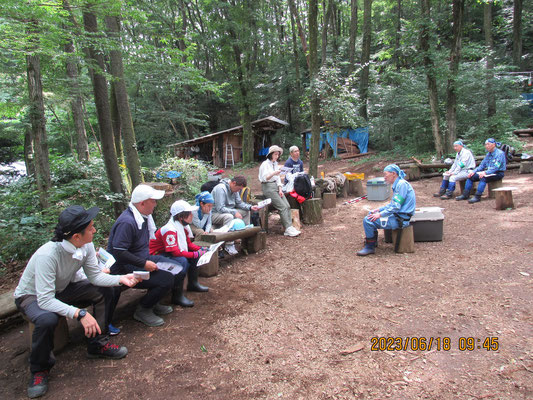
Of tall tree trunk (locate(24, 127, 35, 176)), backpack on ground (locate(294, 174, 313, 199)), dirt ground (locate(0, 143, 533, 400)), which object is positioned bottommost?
dirt ground (locate(0, 143, 533, 400))

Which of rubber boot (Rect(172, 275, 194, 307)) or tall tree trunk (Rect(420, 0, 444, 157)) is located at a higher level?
tall tree trunk (Rect(420, 0, 444, 157))

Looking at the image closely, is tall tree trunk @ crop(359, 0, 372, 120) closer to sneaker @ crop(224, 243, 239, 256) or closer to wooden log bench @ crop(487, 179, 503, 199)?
wooden log bench @ crop(487, 179, 503, 199)

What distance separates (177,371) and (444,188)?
839 cm

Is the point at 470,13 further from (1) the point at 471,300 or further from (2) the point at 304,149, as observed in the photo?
(1) the point at 471,300

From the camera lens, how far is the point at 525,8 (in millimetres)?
20703

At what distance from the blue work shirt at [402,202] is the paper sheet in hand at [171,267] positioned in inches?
123

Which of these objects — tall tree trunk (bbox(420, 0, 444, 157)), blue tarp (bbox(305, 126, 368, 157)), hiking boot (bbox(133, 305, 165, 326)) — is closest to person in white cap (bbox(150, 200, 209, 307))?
hiking boot (bbox(133, 305, 165, 326))

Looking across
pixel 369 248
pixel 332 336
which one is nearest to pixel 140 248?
pixel 332 336

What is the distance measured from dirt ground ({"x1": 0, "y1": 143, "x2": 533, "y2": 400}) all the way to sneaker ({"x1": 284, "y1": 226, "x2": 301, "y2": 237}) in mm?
1370

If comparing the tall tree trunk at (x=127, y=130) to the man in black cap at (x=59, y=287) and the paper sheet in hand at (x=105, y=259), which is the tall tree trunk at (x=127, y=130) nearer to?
the paper sheet in hand at (x=105, y=259)

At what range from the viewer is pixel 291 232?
251 inches

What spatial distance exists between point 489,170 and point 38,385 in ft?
29.6

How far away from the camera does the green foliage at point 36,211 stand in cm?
547

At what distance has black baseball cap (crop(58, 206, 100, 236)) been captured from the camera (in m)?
2.48
